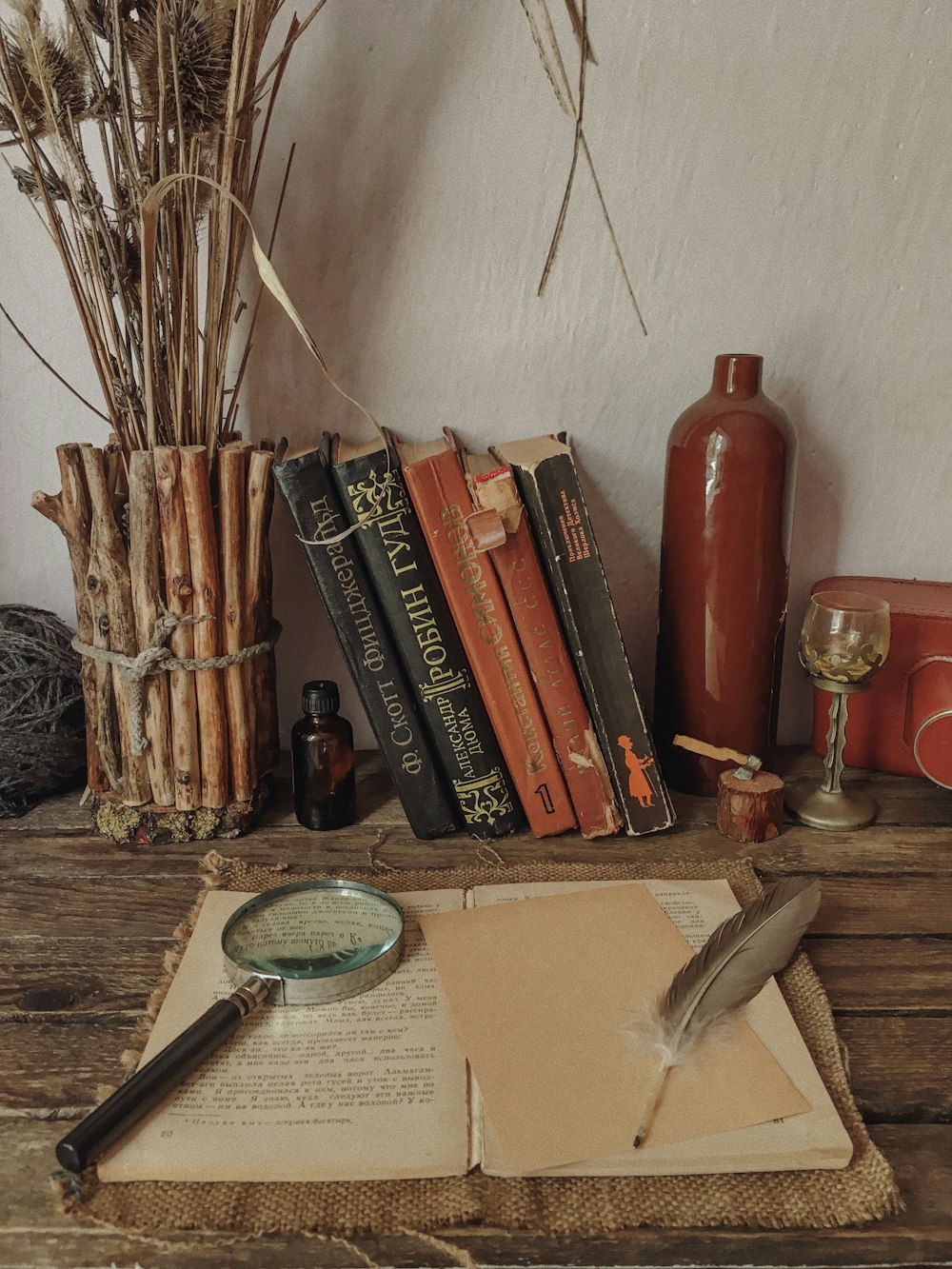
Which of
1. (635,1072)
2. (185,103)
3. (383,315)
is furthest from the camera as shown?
(383,315)

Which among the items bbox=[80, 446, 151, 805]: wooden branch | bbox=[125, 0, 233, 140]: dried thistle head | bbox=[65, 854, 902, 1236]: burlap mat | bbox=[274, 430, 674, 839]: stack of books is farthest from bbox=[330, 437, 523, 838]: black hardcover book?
bbox=[65, 854, 902, 1236]: burlap mat

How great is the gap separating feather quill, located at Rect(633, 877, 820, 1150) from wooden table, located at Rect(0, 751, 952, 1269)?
5 cm

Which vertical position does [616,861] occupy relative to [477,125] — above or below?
below

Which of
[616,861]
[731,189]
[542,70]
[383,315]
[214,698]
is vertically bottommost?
[616,861]

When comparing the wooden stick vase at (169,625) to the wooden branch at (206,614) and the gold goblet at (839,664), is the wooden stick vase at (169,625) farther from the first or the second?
the gold goblet at (839,664)

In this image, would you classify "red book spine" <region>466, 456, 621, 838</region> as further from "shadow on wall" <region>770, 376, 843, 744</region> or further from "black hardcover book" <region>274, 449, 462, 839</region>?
"shadow on wall" <region>770, 376, 843, 744</region>

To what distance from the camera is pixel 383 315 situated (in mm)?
1033

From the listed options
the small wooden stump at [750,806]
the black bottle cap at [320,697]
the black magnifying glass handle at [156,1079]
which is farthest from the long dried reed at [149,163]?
the small wooden stump at [750,806]

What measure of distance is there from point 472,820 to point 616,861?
15 centimetres

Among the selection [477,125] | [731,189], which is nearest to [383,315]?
[477,125]

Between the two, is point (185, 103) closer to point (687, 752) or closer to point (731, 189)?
point (731, 189)

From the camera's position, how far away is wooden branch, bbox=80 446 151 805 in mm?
884

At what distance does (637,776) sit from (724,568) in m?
0.22

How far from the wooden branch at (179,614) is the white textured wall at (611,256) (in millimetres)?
211
